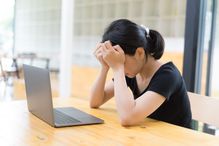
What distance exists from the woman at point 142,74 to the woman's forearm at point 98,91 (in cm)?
6

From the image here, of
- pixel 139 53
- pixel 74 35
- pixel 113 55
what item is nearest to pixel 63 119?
pixel 113 55

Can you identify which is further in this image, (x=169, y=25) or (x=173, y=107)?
(x=169, y=25)

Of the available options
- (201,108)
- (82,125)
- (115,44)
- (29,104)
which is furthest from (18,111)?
(201,108)

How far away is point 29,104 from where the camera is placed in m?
1.36

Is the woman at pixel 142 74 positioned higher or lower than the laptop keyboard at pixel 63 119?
higher

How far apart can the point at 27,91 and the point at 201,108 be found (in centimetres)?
83

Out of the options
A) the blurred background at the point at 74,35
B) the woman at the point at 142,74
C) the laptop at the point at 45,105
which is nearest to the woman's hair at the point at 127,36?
the woman at the point at 142,74

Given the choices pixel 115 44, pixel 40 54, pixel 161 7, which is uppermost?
pixel 161 7

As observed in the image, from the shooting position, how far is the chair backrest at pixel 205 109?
4.74 ft

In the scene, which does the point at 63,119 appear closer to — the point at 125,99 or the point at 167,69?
the point at 125,99

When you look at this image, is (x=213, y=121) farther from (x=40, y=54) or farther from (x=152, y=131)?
(x=40, y=54)

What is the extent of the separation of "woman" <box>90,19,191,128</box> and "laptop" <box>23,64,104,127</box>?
0.51ft

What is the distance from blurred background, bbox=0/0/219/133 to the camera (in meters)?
2.98

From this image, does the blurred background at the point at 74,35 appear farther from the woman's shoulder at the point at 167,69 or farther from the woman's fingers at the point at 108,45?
the woman's shoulder at the point at 167,69
